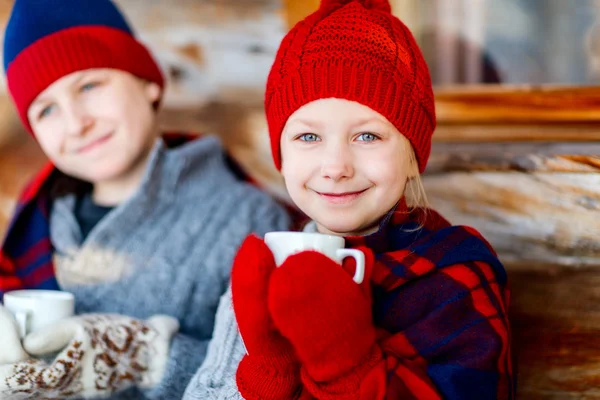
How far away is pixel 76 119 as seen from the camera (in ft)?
4.76

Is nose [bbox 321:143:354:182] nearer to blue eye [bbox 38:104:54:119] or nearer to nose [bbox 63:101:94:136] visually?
nose [bbox 63:101:94:136]

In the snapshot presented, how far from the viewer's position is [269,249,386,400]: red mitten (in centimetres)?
91

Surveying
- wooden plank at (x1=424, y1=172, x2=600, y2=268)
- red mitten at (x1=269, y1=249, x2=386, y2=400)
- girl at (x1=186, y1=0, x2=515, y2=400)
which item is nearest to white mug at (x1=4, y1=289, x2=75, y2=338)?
girl at (x1=186, y1=0, x2=515, y2=400)

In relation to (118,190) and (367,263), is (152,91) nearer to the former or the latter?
(118,190)

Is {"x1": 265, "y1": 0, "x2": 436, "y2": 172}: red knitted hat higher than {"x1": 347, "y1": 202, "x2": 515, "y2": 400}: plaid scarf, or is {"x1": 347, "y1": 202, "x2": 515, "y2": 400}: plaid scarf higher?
{"x1": 265, "y1": 0, "x2": 436, "y2": 172}: red knitted hat

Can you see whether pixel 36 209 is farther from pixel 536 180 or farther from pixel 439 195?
pixel 536 180

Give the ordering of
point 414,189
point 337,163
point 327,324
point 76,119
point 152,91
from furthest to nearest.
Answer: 1. point 152,91
2. point 76,119
3. point 414,189
4. point 337,163
5. point 327,324

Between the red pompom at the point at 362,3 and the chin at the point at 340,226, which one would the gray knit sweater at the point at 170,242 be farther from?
the red pompom at the point at 362,3

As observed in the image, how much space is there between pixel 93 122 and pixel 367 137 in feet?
2.18

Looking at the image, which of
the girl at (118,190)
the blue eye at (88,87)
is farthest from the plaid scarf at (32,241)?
the blue eye at (88,87)

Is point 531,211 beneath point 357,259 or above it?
beneath

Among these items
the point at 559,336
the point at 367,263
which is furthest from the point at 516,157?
the point at 367,263

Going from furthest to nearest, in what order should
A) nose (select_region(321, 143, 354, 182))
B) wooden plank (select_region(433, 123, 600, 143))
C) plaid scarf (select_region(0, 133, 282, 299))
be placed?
1. plaid scarf (select_region(0, 133, 282, 299))
2. wooden plank (select_region(433, 123, 600, 143))
3. nose (select_region(321, 143, 354, 182))

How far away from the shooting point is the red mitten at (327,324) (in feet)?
2.99
